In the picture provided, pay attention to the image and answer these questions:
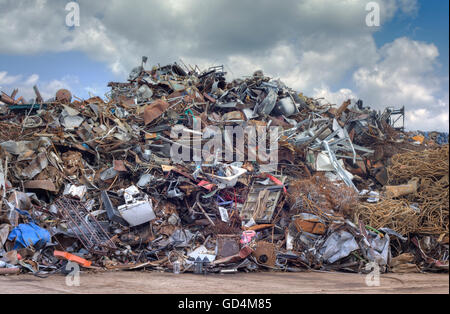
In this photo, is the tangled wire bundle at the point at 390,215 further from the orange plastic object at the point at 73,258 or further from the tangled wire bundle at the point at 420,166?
the orange plastic object at the point at 73,258

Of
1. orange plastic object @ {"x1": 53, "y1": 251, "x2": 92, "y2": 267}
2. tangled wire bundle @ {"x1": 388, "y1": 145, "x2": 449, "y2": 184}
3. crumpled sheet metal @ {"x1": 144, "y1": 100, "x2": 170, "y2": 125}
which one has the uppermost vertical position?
crumpled sheet metal @ {"x1": 144, "y1": 100, "x2": 170, "y2": 125}

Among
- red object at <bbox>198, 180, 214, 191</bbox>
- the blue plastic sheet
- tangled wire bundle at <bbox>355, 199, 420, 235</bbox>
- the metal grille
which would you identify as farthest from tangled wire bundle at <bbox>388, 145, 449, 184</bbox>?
the blue plastic sheet

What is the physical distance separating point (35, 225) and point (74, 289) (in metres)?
2.62

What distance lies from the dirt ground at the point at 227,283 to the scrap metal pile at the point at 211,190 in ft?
1.37

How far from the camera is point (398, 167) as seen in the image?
8086mm

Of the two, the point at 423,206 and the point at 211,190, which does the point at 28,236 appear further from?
the point at 423,206

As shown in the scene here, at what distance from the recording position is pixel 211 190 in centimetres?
820

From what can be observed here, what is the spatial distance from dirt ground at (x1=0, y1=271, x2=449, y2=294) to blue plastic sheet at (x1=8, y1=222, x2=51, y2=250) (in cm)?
78

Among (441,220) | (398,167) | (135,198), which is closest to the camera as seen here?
(441,220)

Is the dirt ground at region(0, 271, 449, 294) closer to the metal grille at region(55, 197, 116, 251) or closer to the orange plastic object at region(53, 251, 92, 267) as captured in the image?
the orange plastic object at region(53, 251, 92, 267)

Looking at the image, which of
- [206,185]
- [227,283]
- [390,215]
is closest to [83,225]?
[206,185]

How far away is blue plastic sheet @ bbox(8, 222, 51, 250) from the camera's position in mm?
6426

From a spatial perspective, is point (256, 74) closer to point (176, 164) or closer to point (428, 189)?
point (176, 164)

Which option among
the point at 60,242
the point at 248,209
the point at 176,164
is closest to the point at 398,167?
the point at 248,209
